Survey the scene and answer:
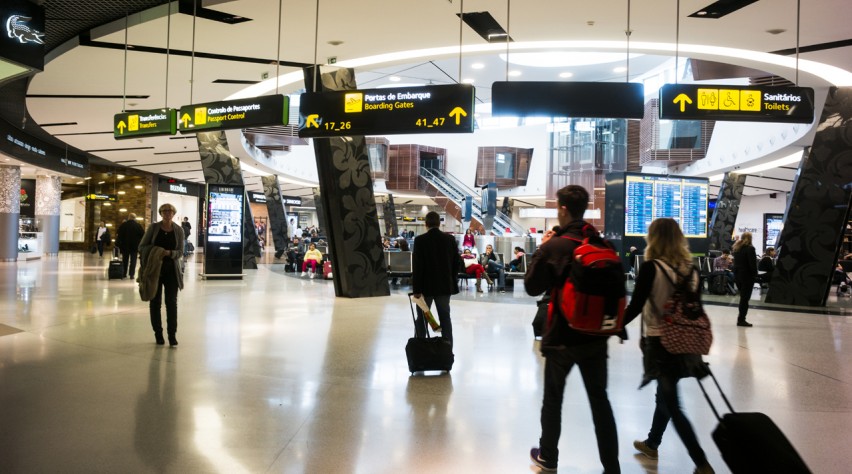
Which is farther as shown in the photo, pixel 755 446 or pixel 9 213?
pixel 9 213

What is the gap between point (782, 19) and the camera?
8234mm

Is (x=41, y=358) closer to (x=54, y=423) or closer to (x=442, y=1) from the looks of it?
(x=54, y=423)

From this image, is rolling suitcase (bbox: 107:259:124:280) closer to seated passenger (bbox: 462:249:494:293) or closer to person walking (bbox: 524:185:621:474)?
→ seated passenger (bbox: 462:249:494:293)

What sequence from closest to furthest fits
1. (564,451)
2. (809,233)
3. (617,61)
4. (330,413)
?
(564,451)
(330,413)
(809,233)
(617,61)

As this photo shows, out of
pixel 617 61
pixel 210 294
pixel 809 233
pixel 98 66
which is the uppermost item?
pixel 617 61

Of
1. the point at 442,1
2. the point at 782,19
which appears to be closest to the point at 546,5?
the point at 442,1

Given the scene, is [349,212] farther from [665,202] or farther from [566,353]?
[566,353]

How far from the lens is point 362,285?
41.6 feet

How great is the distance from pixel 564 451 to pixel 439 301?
8.26 feet

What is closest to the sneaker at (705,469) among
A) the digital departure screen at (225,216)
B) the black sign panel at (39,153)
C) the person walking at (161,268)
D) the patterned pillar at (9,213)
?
the person walking at (161,268)

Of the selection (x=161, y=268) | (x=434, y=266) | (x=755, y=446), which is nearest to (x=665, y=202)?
(x=434, y=266)

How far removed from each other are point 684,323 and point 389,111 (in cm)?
551

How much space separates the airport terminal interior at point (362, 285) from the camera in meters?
3.98

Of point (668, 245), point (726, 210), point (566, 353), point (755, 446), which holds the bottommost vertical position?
point (755, 446)
